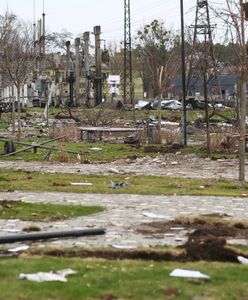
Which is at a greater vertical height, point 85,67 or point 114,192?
point 85,67

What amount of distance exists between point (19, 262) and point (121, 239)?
2.14 meters

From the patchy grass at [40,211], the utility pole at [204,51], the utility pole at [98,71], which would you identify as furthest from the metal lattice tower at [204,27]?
the utility pole at [98,71]

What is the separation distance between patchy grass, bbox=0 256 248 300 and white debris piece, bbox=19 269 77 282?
84 mm

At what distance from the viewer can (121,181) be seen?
59.7 feet

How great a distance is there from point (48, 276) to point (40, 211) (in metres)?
5.33

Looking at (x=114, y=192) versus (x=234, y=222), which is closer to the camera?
(x=234, y=222)

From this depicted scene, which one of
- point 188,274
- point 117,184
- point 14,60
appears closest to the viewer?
point 188,274

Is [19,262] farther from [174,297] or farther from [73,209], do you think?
[73,209]

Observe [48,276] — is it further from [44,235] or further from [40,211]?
[40,211]

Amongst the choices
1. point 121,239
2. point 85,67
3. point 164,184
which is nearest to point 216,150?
point 164,184

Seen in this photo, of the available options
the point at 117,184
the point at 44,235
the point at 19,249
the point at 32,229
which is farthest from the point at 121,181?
the point at 19,249

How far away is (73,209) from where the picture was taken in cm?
1262

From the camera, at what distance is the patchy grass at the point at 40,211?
38.3 ft

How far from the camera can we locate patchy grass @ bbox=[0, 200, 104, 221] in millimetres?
11680
